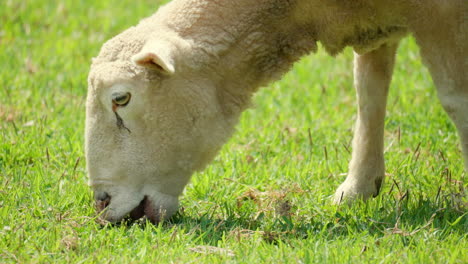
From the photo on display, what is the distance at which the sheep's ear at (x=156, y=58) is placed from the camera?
4477 mm

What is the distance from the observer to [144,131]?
476 cm

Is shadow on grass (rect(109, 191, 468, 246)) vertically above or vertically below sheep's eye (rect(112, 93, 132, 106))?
below

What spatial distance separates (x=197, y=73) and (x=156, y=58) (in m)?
0.37

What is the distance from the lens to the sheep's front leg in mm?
5613

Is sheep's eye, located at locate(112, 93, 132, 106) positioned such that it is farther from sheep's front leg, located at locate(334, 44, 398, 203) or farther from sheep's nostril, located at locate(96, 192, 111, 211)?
sheep's front leg, located at locate(334, 44, 398, 203)

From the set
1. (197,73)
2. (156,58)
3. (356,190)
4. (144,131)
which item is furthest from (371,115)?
(156,58)

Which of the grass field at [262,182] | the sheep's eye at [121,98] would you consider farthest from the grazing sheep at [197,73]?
the grass field at [262,182]

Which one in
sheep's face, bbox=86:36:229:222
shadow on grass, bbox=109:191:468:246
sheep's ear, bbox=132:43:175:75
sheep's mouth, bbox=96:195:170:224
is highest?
sheep's ear, bbox=132:43:175:75

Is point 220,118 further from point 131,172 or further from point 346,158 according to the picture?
point 346,158

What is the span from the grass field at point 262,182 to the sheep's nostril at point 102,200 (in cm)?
10

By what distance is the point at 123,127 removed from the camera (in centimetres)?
475

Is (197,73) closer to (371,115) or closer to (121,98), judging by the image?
(121,98)

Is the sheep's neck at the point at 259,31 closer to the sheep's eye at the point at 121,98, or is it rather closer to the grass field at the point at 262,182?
the grass field at the point at 262,182

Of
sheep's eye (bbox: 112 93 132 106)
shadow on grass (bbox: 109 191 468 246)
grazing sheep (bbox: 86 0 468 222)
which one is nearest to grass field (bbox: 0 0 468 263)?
shadow on grass (bbox: 109 191 468 246)
